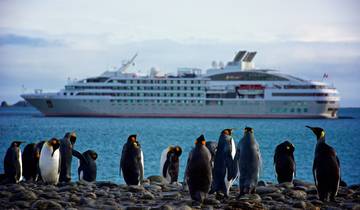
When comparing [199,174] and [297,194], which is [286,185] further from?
[199,174]

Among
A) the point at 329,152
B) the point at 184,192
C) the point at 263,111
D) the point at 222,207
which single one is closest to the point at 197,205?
the point at 222,207

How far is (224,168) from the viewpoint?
11.0 meters

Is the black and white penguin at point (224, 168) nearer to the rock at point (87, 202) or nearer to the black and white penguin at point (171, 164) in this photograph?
the rock at point (87, 202)

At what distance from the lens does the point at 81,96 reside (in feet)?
279

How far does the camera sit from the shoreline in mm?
9781

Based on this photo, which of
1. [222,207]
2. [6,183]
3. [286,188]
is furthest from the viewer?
[6,183]

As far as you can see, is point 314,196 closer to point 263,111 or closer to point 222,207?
point 222,207

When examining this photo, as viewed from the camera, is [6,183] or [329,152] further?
[6,183]

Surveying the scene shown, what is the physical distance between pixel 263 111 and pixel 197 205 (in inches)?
2963

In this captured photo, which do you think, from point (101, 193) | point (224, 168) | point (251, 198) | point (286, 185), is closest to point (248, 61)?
point (286, 185)

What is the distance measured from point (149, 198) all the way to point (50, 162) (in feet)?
9.69

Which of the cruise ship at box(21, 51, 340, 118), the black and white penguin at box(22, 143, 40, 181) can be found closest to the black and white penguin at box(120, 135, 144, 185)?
the black and white penguin at box(22, 143, 40, 181)

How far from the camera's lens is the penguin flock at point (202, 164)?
34.1ft

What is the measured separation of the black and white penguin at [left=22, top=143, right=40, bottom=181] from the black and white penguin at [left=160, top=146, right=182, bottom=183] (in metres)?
2.44
